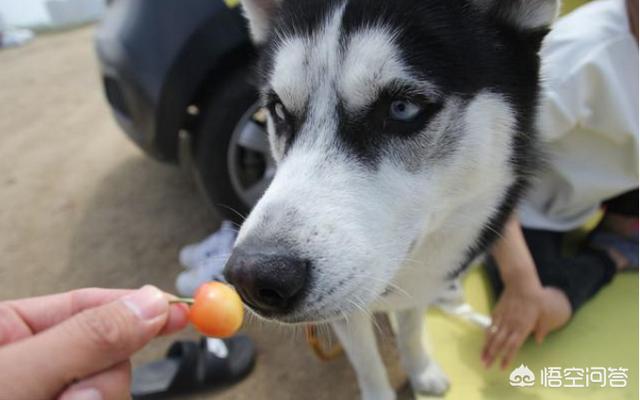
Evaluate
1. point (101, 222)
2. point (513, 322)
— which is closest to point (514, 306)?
point (513, 322)

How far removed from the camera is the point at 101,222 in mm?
2670

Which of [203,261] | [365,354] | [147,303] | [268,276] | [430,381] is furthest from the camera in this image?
[203,261]

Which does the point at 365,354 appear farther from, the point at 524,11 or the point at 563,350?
the point at 524,11

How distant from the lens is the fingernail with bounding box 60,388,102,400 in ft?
2.70

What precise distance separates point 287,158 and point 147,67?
1.22 m

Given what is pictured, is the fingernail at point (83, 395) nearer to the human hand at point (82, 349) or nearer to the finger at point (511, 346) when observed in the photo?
the human hand at point (82, 349)

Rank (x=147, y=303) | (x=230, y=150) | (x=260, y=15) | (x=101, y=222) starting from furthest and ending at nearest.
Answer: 1. (x=101, y=222)
2. (x=230, y=150)
3. (x=260, y=15)
4. (x=147, y=303)

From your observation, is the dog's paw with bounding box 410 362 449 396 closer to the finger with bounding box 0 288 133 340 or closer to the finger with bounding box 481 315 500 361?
the finger with bounding box 481 315 500 361

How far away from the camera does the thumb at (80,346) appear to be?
31.2 inches

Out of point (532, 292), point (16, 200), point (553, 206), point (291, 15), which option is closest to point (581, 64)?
point (553, 206)

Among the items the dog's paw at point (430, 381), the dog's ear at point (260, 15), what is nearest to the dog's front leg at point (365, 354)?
the dog's paw at point (430, 381)

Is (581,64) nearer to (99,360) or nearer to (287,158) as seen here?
(287,158)

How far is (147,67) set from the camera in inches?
77.5

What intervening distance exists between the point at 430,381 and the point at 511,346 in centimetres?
29
